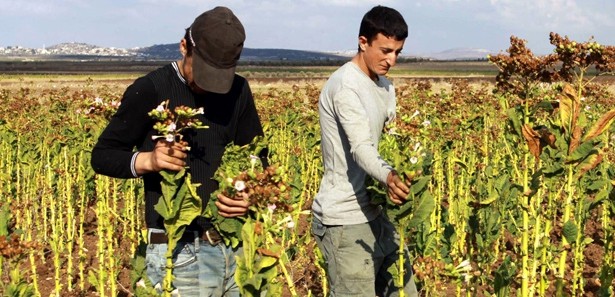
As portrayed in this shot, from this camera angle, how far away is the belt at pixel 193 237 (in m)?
3.10

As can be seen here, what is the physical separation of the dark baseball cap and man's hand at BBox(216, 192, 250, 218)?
1.89 feet

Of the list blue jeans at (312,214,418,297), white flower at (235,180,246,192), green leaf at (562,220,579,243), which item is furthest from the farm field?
blue jeans at (312,214,418,297)

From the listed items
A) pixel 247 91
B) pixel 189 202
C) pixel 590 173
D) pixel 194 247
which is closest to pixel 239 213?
pixel 189 202

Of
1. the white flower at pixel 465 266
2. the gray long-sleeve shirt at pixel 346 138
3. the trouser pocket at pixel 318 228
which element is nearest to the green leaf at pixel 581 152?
the white flower at pixel 465 266

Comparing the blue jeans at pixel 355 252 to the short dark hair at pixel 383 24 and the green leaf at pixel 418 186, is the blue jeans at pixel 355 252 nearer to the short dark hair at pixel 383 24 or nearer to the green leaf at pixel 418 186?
the green leaf at pixel 418 186

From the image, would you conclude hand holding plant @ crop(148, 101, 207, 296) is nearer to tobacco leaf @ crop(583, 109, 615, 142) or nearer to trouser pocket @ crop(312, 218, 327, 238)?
trouser pocket @ crop(312, 218, 327, 238)

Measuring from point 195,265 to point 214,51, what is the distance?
2.99 feet

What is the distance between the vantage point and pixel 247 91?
351 cm

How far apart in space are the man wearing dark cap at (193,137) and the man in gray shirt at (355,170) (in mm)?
570

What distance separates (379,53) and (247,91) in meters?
0.66

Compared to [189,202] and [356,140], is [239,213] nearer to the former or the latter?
[189,202]

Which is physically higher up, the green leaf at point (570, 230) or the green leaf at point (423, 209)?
the green leaf at point (423, 209)

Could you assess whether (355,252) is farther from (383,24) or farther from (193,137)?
(383,24)

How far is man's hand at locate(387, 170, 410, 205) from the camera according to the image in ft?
9.21
